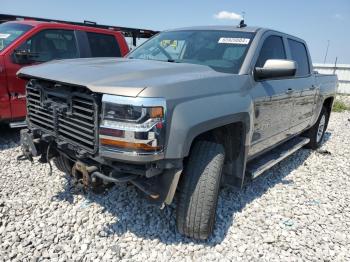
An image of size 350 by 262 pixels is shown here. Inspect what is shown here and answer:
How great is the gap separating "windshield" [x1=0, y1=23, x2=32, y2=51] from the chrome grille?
8.86 feet

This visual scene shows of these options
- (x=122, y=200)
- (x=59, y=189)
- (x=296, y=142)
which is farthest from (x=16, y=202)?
(x=296, y=142)

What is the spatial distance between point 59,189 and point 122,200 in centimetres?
76

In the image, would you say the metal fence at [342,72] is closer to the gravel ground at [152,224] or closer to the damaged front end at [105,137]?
the gravel ground at [152,224]

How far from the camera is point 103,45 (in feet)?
20.7

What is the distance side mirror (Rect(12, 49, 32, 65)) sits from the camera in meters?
4.85

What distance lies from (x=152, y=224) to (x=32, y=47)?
3.82 meters

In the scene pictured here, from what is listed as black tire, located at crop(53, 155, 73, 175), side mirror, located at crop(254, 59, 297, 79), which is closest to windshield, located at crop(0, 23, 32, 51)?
black tire, located at crop(53, 155, 73, 175)

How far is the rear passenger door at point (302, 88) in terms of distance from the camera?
4246 mm

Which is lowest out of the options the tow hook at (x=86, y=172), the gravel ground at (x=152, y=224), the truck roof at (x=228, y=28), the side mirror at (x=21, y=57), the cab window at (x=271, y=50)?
the gravel ground at (x=152, y=224)

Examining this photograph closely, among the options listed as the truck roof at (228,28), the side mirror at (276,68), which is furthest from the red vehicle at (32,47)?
the side mirror at (276,68)

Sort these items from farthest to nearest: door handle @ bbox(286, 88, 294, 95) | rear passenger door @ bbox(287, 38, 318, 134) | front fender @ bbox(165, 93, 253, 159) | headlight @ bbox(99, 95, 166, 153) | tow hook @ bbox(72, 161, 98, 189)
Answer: rear passenger door @ bbox(287, 38, 318, 134) < door handle @ bbox(286, 88, 294, 95) < tow hook @ bbox(72, 161, 98, 189) < front fender @ bbox(165, 93, 253, 159) < headlight @ bbox(99, 95, 166, 153)

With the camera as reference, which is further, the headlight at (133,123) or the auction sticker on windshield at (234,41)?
the auction sticker on windshield at (234,41)

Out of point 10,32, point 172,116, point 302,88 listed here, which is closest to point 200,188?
point 172,116

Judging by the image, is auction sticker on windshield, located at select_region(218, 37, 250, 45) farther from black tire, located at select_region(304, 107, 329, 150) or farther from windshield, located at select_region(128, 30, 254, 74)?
black tire, located at select_region(304, 107, 329, 150)
